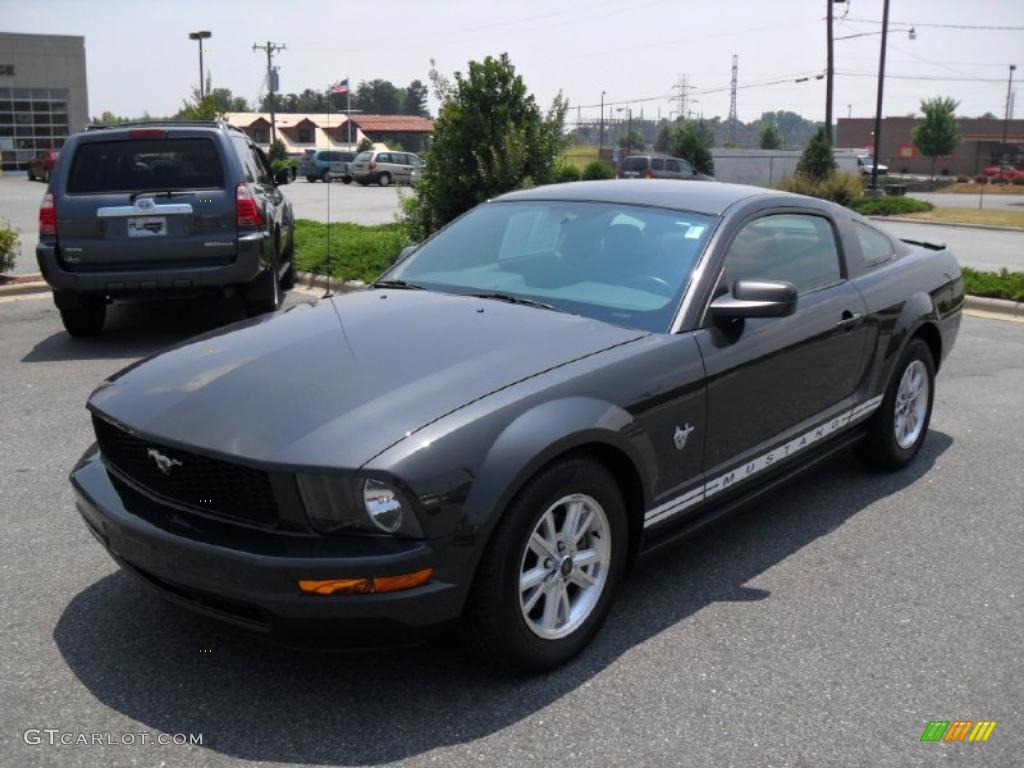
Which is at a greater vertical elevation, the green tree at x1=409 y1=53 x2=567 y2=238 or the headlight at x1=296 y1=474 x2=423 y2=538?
the green tree at x1=409 y1=53 x2=567 y2=238

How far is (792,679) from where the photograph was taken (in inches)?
134

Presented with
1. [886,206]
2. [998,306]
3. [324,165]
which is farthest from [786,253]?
[324,165]

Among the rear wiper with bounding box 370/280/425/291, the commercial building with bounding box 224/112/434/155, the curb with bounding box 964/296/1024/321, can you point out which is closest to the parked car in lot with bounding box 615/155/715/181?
the curb with bounding box 964/296/1024/321

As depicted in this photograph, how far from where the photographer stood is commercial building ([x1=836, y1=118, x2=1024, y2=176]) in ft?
285

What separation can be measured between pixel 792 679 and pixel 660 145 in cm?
10799

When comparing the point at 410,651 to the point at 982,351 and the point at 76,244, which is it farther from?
the point at 982,351

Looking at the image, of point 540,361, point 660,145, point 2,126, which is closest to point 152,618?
point 540,361

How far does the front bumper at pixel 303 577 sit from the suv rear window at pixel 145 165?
19.6ft

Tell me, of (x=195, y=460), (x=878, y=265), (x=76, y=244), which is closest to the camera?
(x=195, y=460)

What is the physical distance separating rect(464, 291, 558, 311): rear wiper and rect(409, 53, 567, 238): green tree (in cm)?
668

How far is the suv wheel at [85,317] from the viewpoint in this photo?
8.57 meters

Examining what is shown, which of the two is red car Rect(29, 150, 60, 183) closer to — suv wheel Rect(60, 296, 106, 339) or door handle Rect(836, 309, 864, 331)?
suv wheel Rect(60, 296, 106, 339)

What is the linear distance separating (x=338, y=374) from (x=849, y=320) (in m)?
2.57

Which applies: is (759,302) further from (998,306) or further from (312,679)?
(998,306)
